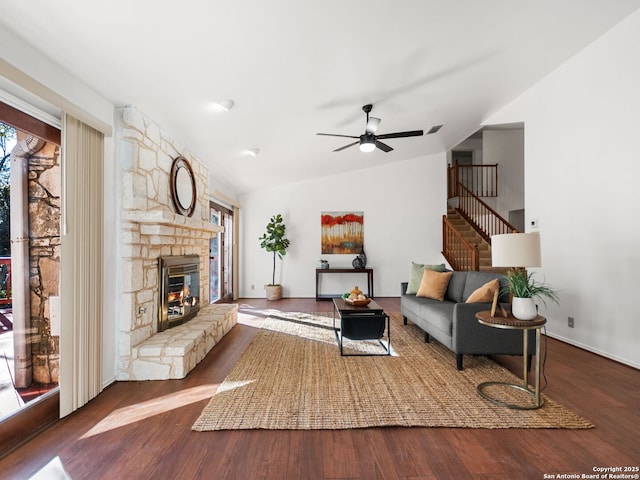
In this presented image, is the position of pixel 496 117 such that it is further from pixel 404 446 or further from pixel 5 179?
pixel 5 179

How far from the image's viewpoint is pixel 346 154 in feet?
19.7

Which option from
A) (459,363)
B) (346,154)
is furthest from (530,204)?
(346,154)

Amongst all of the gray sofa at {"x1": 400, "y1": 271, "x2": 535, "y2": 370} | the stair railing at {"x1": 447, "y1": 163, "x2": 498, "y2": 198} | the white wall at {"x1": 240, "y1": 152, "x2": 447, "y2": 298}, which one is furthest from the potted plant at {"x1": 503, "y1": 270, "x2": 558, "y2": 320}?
the stair railing at {"x1": 447, "y1": 163, "x2": 498, "y2": 198}

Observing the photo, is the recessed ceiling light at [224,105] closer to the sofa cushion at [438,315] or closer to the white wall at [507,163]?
the sofa cushion at [438,315]

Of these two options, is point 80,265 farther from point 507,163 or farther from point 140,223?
point 507,163

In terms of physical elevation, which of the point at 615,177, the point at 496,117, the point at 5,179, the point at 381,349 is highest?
the point at 496,117

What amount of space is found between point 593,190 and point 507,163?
5.25 meters

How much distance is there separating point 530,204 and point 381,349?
9.88 ft

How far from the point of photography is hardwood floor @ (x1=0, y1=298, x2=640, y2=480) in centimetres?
A: 166

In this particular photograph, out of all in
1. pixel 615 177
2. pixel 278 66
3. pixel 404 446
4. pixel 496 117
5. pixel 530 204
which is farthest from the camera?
pixel 496 117

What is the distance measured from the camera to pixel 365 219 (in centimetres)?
751

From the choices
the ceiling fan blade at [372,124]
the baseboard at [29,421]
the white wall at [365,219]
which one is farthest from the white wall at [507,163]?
the baseboard at [29,421]

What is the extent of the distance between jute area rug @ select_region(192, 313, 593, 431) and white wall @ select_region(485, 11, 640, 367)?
1.47 meters

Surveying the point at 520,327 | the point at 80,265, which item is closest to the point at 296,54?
the point at 80,265
